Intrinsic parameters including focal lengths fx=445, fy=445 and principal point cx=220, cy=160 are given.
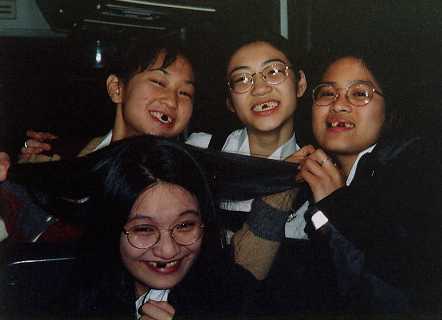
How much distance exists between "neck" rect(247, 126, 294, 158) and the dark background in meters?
0.06

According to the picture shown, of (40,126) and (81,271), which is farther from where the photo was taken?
(40,126)

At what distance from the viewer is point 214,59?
73 cm

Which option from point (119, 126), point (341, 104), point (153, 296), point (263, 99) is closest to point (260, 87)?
point (263, 99)

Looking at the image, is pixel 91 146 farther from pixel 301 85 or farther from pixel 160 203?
pixel 301 85

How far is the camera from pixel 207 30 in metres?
0.77

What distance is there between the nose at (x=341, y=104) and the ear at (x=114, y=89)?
1.11 feet

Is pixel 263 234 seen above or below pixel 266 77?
below

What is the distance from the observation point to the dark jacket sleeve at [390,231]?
57 cm

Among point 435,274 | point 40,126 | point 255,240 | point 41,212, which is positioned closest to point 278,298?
point 255,240

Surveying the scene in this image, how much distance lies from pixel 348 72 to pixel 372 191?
173mm

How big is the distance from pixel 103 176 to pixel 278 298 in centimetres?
29

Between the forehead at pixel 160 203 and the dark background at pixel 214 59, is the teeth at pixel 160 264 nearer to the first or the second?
the forehead at pixel 160 203

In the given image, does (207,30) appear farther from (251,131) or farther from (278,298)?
(278,298)

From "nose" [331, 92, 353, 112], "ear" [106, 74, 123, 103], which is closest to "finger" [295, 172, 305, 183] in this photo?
"nose" [331, 92, 353, 112]
